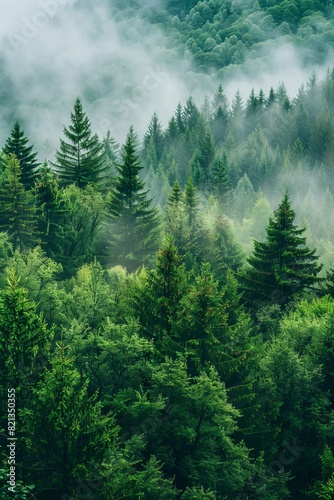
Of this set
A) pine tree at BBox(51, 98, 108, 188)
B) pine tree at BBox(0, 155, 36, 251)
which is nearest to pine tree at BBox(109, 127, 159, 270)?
pine tree at BBox(51, 98, 108, 188)

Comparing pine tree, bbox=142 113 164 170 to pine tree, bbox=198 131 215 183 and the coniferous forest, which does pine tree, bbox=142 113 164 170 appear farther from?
the coniferous forest

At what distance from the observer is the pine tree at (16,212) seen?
5569cm

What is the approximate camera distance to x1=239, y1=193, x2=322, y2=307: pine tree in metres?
49.1

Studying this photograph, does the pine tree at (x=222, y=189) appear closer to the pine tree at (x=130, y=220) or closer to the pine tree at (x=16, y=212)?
the pine tree at (x=130, y=220)

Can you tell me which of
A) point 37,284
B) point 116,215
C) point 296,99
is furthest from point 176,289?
point 296,99

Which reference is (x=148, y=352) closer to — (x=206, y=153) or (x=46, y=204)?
(x=46, y=204)

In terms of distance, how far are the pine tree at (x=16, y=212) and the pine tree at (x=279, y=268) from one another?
19.1 m

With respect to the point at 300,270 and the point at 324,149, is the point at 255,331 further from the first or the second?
the point at 324,149

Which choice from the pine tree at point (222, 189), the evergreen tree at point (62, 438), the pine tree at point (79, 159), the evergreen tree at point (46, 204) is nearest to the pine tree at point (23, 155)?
the pine tree at point (79, 159)

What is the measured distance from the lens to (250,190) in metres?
117

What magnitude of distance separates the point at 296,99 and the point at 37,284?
132 m

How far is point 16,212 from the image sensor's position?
183 ft

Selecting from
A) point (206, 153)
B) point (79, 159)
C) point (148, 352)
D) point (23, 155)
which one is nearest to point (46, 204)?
point (23, 155)

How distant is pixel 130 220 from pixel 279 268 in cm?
1710
